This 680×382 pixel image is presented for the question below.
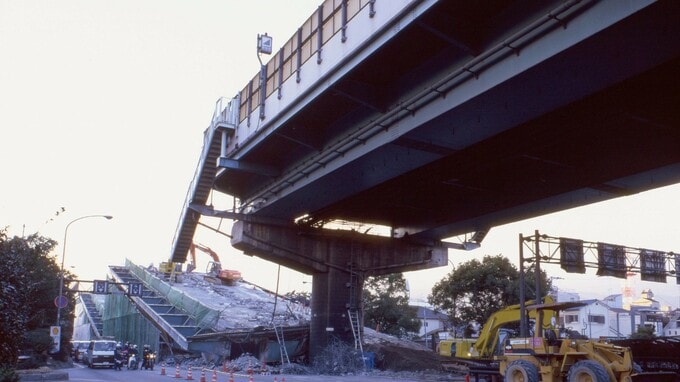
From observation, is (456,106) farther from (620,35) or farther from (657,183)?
(657,183)

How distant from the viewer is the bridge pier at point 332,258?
4041cm

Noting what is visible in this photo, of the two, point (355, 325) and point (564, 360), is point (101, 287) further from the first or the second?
point (564, 360)

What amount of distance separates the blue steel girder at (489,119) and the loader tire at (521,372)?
24.6ft

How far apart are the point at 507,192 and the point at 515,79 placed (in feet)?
53.3

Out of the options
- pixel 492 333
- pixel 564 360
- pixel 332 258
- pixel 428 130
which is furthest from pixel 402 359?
pixel 564 360

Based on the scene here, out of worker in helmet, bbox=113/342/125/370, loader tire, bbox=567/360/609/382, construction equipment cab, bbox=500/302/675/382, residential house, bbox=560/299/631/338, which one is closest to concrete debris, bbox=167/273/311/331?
worker in helmet, bbox=113/342/125/370

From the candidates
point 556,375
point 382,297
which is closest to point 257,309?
point 382,297

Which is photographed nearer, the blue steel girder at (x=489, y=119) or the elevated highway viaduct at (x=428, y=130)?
the blue steel girder at (x=489, y=119)

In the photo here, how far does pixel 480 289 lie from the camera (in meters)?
59.5

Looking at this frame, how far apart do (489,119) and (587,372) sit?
8.13 m

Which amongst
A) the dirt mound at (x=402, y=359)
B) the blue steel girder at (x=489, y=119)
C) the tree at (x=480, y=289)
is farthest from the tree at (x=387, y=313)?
the blue steel girder at (x=489, y=119)

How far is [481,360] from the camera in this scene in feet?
90.6

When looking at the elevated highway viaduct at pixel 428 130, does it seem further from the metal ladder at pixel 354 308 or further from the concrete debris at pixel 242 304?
the concrete debris at pixel 242 304

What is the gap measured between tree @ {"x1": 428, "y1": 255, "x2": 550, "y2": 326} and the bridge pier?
15.6 m
